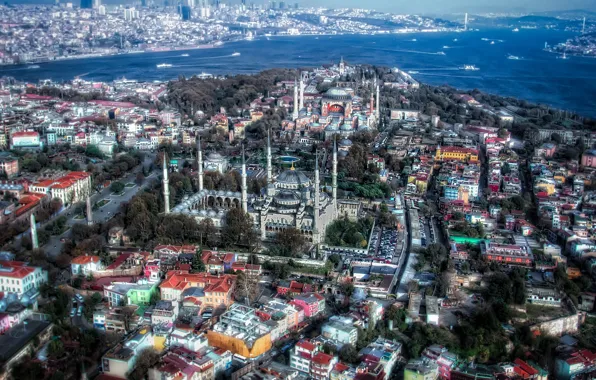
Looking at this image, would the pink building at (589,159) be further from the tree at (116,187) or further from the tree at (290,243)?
the tree at (116,187)

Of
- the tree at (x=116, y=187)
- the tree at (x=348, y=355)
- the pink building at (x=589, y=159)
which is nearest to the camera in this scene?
the tree at (x=348, y=355)

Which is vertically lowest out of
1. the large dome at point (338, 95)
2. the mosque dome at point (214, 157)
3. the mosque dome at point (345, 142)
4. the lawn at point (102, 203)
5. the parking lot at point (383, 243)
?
the parking lot at point (383, 243)

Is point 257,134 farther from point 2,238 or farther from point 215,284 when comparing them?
point 215,284

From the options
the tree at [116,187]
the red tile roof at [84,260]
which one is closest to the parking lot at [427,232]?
the red tile roof at [84,260]

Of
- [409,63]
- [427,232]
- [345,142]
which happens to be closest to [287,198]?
[427,232]

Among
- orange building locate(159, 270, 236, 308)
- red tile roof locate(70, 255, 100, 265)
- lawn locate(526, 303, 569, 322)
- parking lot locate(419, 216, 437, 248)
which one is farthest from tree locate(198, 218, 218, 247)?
lawn locate(526, 303, 569, 322)

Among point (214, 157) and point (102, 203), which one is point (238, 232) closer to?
point (102, 203)
